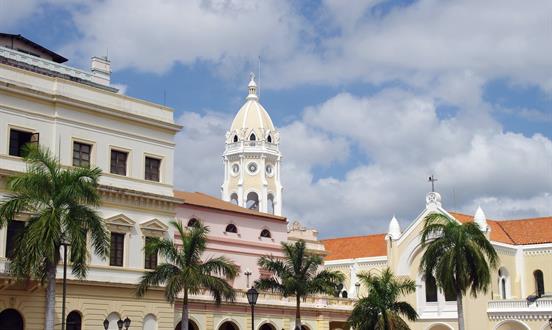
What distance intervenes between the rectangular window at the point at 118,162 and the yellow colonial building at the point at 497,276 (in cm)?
2594

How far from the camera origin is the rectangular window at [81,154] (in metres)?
42.8

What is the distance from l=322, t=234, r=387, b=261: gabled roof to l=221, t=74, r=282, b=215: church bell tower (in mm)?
18077

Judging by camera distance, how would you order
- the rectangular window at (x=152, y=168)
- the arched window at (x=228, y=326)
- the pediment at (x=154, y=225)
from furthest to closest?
the arched window at (x=228, y=326), the rectangular window at (x=152, y=168), the pediment at (x=154, y=225)

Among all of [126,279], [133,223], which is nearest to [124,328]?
[126,279]

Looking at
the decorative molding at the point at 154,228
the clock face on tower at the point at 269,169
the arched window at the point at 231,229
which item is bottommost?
the decorative molding at the point at 154,228

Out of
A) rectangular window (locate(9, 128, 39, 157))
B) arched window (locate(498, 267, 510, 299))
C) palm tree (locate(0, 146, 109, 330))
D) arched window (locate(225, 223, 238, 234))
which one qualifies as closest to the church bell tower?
arched window (locate(498, 267, 510, 299))

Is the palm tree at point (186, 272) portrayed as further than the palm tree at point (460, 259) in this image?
No

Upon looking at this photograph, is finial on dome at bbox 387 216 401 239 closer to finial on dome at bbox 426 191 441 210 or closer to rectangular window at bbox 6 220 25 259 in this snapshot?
finial on dome at bbox 426 191 441 210

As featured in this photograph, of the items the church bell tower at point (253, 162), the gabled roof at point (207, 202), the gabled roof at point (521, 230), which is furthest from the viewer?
the church bell tower at point (253, 162)

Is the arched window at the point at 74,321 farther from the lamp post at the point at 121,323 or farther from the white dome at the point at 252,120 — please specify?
the white dome at the point at 252,120

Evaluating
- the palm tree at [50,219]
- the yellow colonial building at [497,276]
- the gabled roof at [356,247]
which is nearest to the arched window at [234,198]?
the gabled roof at [356,247]

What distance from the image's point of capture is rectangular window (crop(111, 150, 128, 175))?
44594 mm

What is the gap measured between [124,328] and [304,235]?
24.3 meters

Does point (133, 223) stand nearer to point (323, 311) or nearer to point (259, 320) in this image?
point (259, 320)
